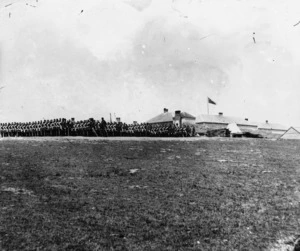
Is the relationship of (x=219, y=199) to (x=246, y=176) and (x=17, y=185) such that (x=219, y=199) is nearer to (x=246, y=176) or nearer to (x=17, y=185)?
(x=246, y=176)

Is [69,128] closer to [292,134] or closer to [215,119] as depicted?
[292,134]

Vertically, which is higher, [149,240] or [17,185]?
[17,185]

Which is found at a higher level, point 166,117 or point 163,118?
point 166,117

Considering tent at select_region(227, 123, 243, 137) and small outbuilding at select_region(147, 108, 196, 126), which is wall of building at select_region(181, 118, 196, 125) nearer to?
small outbuilding at select_region(147, 108, 196, 126)

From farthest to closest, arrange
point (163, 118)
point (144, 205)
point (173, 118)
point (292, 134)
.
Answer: point (163, 118) → point (173, 118) → point (292, 134) → point (144, 205)

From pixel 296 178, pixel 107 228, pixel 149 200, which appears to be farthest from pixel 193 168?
pixel 107 228

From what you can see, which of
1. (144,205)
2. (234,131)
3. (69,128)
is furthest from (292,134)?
(144,205)

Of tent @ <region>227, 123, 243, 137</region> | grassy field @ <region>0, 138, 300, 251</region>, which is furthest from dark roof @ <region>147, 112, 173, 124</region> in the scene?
grassy field @ <region>0, 138, 300, 251</region>

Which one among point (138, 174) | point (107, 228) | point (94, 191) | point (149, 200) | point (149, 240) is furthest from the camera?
point (138, 174)

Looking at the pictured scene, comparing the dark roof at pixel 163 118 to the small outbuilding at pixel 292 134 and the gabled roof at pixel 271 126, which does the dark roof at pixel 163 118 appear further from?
the gabled roof at pixel 271 126
